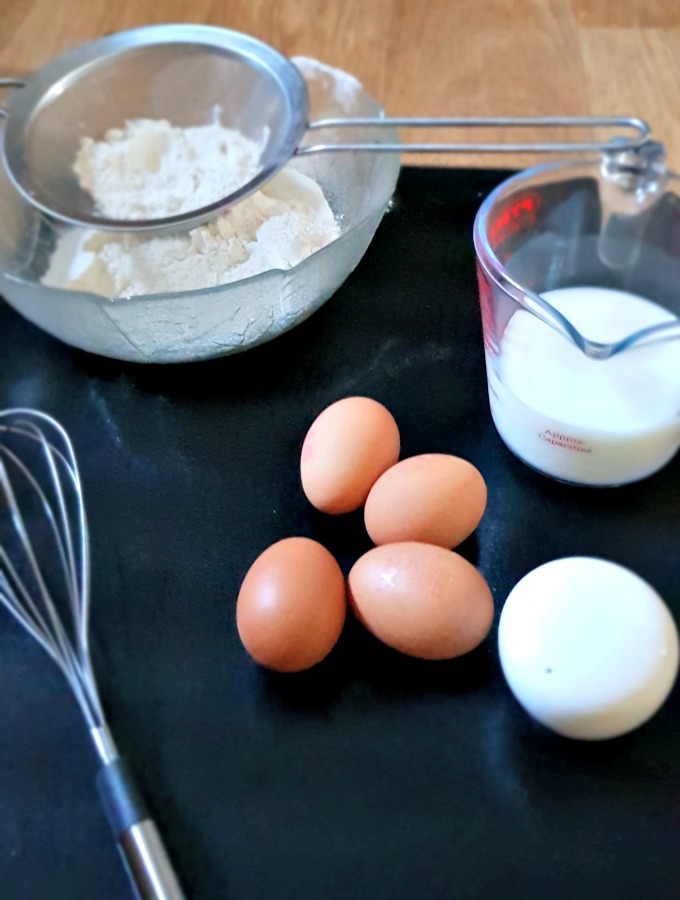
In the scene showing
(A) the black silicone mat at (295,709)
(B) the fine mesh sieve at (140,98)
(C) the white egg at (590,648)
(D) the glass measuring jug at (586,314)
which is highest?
(B) the fine mesh sieve at (140,98)

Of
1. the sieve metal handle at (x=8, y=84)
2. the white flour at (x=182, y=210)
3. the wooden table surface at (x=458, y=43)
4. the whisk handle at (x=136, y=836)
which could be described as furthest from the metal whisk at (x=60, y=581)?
the wooden table surface at (x=458, y=43)

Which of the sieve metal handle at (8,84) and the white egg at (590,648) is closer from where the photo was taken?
the white egg at (590,648)

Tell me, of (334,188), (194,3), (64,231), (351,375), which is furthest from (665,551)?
(194,3)

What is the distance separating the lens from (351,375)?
0.52 m

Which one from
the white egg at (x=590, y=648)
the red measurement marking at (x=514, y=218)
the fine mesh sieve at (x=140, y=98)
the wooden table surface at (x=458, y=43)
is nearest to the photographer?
the white egg at (x=590, y=648)

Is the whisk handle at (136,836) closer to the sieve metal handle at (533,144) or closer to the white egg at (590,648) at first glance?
the white egg at (590,648)

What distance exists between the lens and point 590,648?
1.09 feet

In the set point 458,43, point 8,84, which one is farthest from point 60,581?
point 458,43

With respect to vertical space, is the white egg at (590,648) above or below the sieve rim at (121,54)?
below

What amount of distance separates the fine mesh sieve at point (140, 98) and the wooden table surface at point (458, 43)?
0.60 ft

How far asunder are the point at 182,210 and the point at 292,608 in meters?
0.31

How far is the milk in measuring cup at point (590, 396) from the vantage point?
1.32 ft

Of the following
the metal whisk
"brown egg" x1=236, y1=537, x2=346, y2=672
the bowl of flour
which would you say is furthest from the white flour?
"brown egg" x1=236, y1=537, x2=346, y2=672

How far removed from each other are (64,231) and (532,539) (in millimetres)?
385
